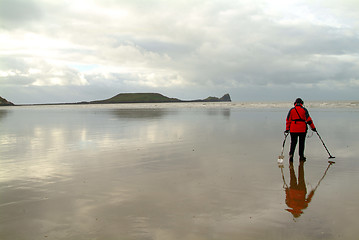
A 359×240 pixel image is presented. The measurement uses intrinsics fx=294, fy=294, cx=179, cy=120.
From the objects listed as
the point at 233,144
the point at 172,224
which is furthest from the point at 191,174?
the point at 233,144

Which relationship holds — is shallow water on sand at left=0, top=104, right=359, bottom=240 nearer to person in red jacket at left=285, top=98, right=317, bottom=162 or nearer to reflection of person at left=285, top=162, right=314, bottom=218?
reflection of person at left=285, top=162, right=314, bottom=218

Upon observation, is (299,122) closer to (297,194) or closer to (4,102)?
(297,194)

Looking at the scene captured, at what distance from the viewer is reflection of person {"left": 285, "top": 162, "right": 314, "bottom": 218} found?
5703mm

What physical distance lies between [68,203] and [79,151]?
20.3ft

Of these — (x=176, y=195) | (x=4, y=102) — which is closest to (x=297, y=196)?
(x=176, y=195)

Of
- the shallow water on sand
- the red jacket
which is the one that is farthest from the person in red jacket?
the shallow water on sand

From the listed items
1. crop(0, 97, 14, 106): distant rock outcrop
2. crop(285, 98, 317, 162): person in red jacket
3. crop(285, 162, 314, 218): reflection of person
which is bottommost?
crop(285, 162, 314, 218): reflection of person

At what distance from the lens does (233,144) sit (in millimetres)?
13562

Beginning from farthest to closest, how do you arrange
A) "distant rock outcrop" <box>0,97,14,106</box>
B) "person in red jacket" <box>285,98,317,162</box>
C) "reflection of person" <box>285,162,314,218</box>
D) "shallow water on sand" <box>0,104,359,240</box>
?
1. "distant rock outcrop" <box>0,97,14,106</box>
2. "person in red jacket" <box>285,98,317,162</box>
3. "reflection of person" <box>285,162,314,218</box>
4. "shallow water on sand" <box>0,104,359,240</box>

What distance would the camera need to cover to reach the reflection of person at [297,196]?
5703 millimetres

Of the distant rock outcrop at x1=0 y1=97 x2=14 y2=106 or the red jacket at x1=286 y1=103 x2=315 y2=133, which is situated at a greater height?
the distant rock outcrop at x1=0 y1=97 x2=14 y2=106

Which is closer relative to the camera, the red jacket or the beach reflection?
the beach reflection

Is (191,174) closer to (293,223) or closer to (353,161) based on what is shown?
(293,223)

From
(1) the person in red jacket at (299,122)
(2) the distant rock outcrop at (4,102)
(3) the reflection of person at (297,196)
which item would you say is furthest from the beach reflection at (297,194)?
(2) the distant rock outcrop at (4,102)
